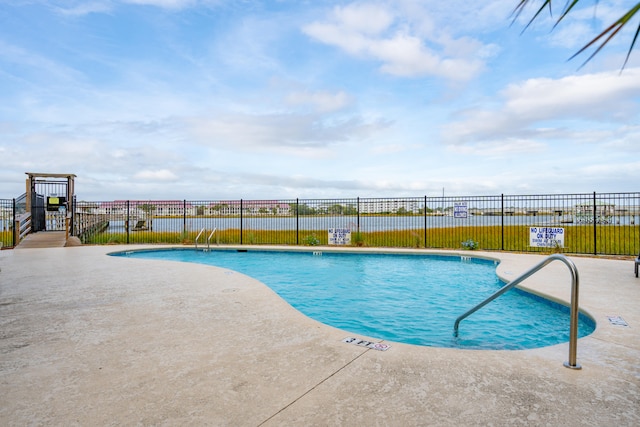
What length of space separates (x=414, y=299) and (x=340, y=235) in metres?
7.76

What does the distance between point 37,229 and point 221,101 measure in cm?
1197

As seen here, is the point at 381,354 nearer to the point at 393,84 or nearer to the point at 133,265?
the point at 133,265

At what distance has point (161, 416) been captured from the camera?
7.06 feet

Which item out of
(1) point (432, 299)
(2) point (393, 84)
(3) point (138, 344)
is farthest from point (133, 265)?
(2) point (393, 84)

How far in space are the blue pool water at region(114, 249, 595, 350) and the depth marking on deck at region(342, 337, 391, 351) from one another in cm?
152

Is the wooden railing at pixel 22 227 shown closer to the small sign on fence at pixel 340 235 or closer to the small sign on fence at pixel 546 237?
the small sign on fence at pixel 340 235

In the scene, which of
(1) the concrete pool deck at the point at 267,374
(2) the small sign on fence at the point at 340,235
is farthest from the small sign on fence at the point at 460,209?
(1) the concrete pool deck at the point at 267,374

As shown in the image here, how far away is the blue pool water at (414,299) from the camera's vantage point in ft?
16.3

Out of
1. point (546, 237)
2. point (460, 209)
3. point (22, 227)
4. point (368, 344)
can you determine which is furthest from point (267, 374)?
point (22, 227)

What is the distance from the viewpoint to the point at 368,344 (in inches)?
136

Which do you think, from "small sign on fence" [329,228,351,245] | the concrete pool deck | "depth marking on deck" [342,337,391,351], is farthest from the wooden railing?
"depth marking on deck" [342,337,391,351]

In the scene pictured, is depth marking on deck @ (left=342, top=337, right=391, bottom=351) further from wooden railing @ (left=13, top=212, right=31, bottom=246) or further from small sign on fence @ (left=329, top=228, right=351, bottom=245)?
wooden railing @ (left=13, top=212, right=31, bottom=246)

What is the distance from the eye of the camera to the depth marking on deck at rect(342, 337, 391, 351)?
334 cm

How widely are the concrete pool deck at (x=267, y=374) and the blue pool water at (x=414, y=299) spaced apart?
40.0 inches
